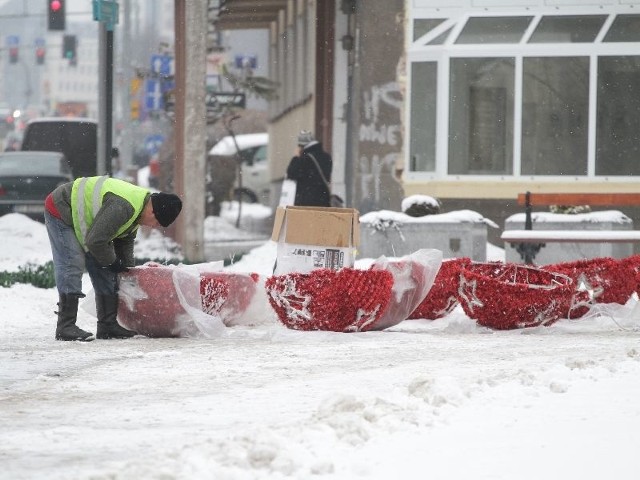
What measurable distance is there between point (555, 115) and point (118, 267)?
36.5 ft

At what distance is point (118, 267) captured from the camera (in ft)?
35.5

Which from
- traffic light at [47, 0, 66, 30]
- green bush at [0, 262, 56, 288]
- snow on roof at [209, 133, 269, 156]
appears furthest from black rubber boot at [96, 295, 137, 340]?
snow on roof at [209, 133, 269, 156]

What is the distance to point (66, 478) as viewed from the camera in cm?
538


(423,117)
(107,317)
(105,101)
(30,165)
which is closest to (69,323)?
(107,317)

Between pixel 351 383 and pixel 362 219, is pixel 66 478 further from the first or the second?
pixel 362 219

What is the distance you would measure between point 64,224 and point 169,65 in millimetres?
26531

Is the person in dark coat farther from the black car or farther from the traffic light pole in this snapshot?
the black car

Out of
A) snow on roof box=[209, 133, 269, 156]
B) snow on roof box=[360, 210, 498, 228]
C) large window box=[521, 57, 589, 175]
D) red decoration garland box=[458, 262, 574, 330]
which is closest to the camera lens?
red decoration garland box=[458, 262, 574, 330]

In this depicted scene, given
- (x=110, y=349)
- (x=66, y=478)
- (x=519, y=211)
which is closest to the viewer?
(x=66, y=478)

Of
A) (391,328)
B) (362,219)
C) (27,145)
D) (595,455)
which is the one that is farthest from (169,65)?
(595,455)

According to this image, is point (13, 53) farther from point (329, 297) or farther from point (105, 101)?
point (329, 297)

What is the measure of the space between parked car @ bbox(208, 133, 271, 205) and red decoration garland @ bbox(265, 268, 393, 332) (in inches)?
1044

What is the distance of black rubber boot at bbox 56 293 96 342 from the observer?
10672 millimetres

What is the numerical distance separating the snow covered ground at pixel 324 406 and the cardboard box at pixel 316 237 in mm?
985
